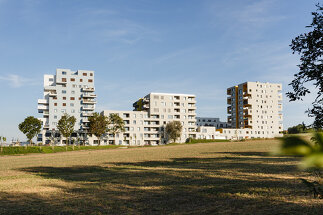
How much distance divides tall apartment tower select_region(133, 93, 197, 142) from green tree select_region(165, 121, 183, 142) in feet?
33.4

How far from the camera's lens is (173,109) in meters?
156

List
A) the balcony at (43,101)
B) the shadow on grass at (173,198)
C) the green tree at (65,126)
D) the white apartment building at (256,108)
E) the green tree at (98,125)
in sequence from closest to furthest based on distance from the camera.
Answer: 1. the shadow on grass at (173,198)
2. the green tree at (65,126)
3. the green tree at (98,125)
4. the balcony at (43,101)
5. the white apartment building at (256,108)

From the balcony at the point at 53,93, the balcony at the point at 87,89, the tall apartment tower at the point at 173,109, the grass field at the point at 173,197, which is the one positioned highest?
the balcony at the point at 87,89

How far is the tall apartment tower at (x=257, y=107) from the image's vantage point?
6850 inches

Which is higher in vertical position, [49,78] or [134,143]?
[49,78]

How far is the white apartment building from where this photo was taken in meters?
173

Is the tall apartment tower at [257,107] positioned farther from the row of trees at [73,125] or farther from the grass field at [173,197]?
the grass field at [173,197]

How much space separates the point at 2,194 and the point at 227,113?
180380 millimetres

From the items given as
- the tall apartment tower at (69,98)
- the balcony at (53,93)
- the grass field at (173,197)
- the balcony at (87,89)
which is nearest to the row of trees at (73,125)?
the tall apartment tower at (69,98)

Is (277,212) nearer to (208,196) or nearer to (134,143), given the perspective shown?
(208,196)

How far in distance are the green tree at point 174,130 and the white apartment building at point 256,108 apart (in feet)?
150

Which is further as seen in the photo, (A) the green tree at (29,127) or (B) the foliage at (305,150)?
(A) the green tree at (29,127)

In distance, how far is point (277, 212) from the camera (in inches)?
394

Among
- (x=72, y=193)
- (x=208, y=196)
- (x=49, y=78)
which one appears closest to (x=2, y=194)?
(x=72, y=193)
